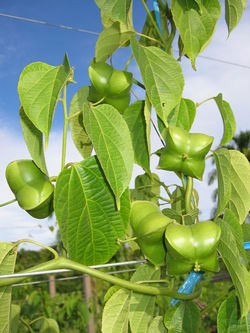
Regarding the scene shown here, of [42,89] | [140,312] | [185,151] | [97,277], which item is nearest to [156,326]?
[140,312]

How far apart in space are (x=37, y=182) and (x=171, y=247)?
0.69 feet

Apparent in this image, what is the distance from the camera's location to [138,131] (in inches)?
28.4

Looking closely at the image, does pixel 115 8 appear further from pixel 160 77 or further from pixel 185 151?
pixel 185 151

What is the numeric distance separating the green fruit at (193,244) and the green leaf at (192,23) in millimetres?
234

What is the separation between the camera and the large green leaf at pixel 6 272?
26.7 inches

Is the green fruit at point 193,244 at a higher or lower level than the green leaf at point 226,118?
lower

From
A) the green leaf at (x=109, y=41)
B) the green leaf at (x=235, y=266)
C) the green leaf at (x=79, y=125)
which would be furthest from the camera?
the green leaf at (x=79, y=125)

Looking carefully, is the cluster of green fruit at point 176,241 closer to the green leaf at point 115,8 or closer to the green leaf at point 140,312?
the green leaf at point 140,312

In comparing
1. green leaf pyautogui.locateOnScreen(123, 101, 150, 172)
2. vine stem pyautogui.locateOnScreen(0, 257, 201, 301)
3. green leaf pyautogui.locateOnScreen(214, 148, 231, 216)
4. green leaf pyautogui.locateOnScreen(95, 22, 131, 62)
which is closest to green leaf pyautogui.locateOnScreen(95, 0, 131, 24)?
green leaf pyautogui.locateOnScreen(95, 22, 131, 62)

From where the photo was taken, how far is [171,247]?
0.57m

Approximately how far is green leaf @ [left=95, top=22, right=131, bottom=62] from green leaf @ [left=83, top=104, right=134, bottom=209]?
10cm

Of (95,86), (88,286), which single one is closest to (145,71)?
(95,86)

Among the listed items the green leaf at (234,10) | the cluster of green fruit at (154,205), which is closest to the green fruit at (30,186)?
the cluster of green fruit at (154,205)

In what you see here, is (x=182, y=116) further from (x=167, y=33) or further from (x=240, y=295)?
(x=240, y=295)
